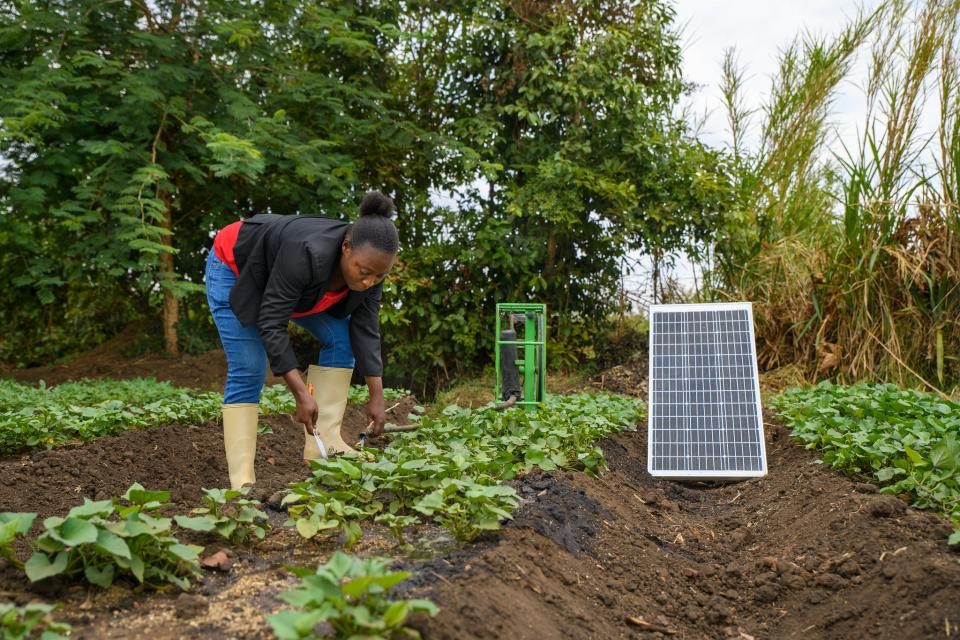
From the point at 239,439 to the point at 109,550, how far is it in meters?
1.96

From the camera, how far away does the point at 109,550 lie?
219cm

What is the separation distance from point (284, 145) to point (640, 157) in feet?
13.3

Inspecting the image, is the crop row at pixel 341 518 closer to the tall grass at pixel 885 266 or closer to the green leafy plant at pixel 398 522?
the green leafy plant at pixel 398 522

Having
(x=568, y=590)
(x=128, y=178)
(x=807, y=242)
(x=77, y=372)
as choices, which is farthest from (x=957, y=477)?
(x=77, y=372)

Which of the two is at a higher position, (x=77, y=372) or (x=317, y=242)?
(x=317, y=242)

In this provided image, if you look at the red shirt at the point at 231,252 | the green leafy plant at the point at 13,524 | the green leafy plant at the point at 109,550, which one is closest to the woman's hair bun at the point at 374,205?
the red shirt at the point at 231,252

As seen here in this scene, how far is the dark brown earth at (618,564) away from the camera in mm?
2277

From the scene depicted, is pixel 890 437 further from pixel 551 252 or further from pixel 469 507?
pixel 551 252

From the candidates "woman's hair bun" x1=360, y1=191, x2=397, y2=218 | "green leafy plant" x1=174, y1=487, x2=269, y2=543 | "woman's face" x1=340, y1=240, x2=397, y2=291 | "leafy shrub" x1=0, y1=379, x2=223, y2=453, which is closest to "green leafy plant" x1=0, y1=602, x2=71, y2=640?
"green leafy plant" x1=174, y1=487, x2=269, y2=543

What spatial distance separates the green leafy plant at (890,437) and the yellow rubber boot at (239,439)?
9.59 feet

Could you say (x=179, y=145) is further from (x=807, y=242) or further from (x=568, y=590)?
(x=568, y=590)

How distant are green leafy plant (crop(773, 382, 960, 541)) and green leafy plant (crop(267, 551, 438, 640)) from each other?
1.94 meters

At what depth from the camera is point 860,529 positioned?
3.37 m

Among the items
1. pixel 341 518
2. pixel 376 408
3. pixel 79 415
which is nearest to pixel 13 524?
pixel 341 518
